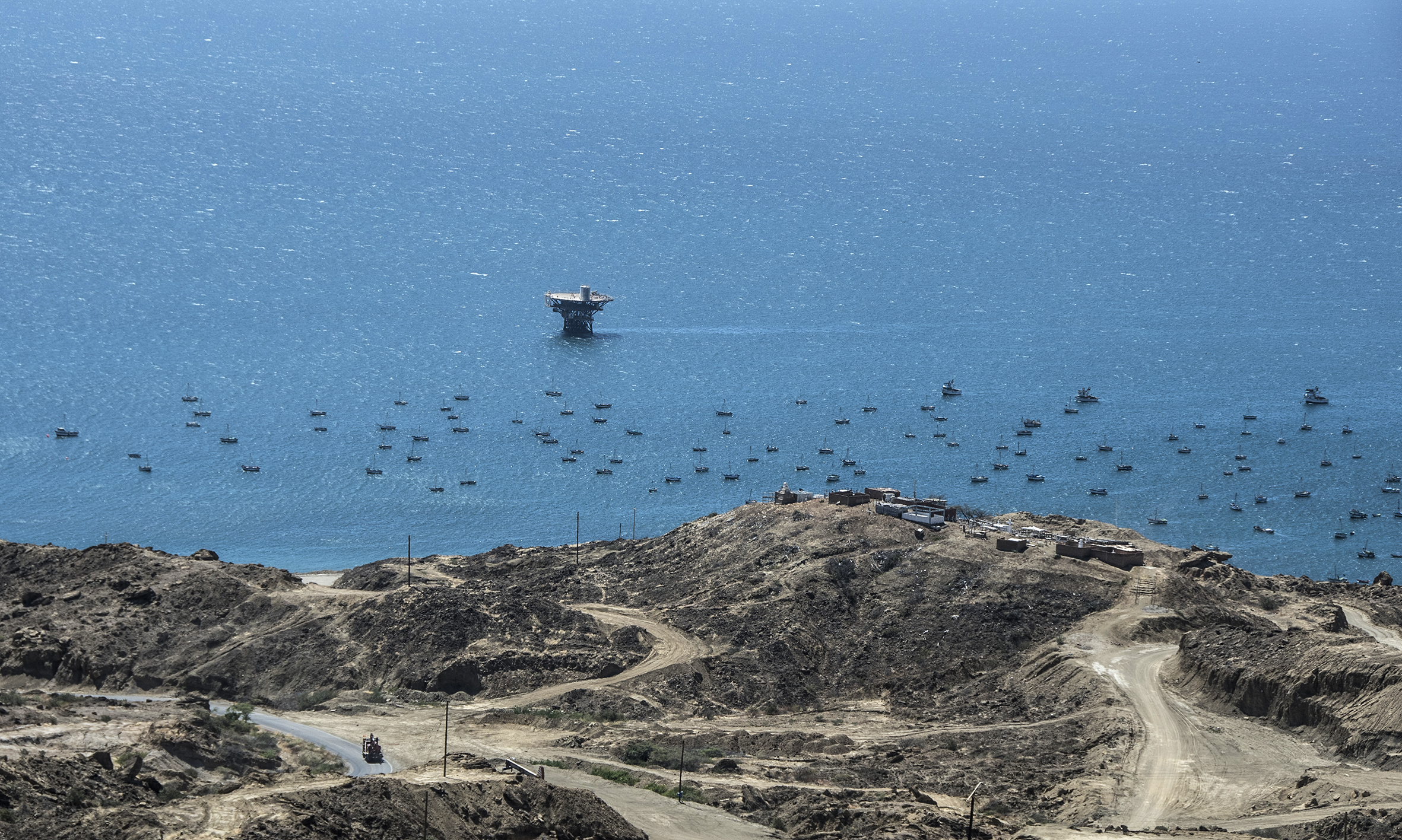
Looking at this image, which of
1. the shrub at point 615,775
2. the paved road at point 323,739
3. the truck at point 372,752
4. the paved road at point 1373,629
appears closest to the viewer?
the shrub at point 615,775

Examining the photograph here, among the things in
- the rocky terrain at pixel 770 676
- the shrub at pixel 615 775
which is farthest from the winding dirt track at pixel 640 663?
the shrub at pixel 615 775

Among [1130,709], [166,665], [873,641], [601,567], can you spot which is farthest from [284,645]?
[1130,709]

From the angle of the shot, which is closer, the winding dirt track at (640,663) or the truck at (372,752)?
the truck at (372,752)

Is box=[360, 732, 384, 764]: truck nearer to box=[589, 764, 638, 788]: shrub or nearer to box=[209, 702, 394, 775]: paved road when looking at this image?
box=[209, 702, 394, 775]: paved road

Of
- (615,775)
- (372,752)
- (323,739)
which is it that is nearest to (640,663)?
(323,739)

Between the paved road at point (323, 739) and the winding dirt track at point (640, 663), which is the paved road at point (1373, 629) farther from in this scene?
the paved road at point (323, 739)

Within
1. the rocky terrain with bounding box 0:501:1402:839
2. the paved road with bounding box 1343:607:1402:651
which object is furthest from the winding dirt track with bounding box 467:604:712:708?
the paved road with bounding box 1343:607:1402:651
